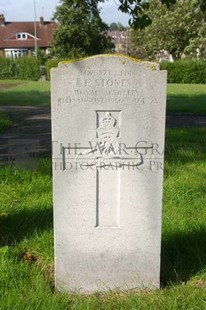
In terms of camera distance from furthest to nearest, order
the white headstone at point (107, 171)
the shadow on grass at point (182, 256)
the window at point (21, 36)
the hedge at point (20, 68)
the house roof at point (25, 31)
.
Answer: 1. the window at point (21, 36)
2. the house roof at point (25, 31)
3. the hedge at point (20, 68)
4. the shadow on grass at point (182, 256)
5. the white headstone at point (107, 171)

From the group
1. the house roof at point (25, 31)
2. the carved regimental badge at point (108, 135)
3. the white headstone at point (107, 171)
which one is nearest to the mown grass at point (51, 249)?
the white headstone at point (107, 171)

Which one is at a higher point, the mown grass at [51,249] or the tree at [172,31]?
the tree at [172,31]

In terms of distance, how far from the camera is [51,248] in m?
3.66

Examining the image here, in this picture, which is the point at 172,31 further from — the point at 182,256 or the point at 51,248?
the point at 51,248

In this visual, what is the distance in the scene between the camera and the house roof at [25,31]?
241 feet

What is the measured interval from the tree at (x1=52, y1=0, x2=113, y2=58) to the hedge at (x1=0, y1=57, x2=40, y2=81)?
402 centimetres

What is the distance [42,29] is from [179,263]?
75624 millimetres

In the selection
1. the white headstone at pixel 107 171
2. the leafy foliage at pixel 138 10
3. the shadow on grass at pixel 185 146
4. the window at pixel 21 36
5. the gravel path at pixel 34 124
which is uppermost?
the window at pixel 21 36

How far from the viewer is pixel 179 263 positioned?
3516 millimetres

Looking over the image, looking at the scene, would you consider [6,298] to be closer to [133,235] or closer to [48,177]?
[133,235]

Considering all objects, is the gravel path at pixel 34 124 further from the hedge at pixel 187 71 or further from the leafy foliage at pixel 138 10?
the hedge at pixel 187 71

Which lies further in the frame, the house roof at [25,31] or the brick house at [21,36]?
the brick house at [21,36]

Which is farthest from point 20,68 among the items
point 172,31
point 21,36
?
point 21,36

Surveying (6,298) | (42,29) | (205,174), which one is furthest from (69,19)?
(6,298)
